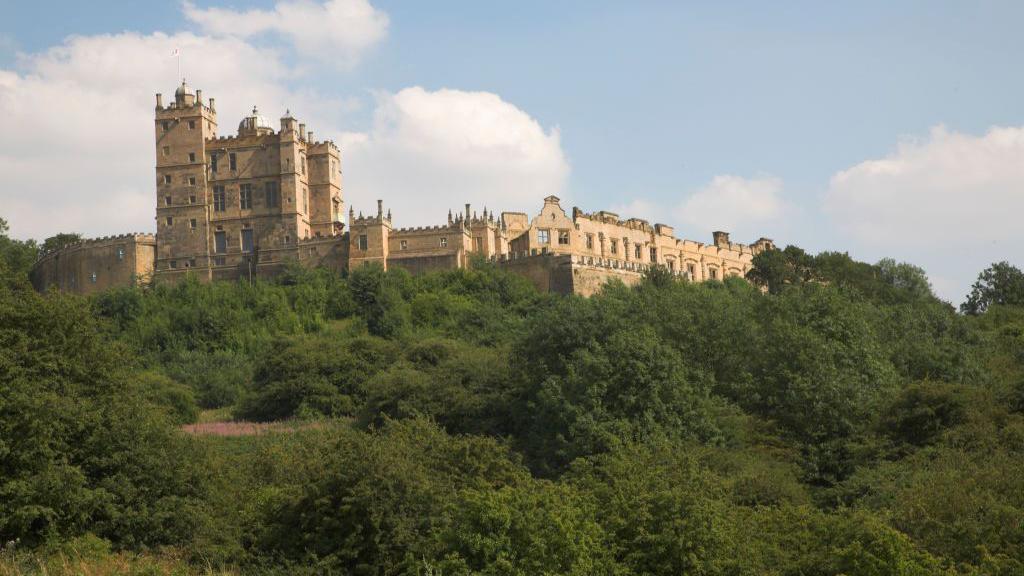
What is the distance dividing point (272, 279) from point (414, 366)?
21017 millimetres

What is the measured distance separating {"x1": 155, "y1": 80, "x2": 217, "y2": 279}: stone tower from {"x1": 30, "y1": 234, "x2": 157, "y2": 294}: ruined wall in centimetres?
77

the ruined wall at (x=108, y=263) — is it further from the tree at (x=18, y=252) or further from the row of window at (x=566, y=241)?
the row of window at (x=566, y=241)

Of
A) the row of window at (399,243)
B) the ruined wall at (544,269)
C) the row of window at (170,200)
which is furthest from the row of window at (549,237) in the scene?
the row of window at (170,200)

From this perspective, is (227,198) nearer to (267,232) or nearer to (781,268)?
(267,232)

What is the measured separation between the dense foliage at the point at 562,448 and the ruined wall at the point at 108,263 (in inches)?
678

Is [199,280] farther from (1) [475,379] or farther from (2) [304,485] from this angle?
(2) [304,485]

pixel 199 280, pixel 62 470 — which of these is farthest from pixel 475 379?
pixel 199 280

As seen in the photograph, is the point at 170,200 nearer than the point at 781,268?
Yes

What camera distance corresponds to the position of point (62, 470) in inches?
1059

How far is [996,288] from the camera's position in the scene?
76.5 m

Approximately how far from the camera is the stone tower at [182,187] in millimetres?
72438

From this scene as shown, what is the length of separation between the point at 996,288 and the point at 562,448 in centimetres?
4693

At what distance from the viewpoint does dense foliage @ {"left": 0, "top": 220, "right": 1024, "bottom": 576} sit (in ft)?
82.6

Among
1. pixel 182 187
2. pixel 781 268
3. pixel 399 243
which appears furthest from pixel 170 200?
pixel 781 268
